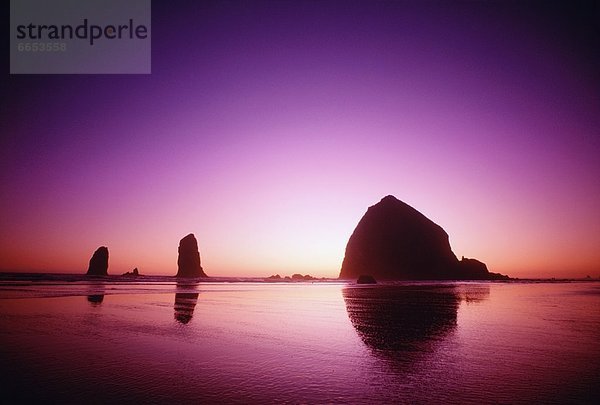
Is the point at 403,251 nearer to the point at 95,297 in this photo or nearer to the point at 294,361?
the point at 95,297

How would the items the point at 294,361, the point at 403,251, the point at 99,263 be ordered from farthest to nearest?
the point at 403,251 < the point at 99,263 < the point at 294,361

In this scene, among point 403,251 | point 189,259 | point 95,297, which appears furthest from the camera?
point 189,259

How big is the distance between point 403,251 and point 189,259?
365 ft

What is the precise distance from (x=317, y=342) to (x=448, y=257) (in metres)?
170

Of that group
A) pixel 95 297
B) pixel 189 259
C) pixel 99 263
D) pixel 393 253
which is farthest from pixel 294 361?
pixel 189 259

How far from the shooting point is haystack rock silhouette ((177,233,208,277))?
174 m

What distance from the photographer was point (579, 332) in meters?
14.0

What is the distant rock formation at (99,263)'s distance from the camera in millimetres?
151500

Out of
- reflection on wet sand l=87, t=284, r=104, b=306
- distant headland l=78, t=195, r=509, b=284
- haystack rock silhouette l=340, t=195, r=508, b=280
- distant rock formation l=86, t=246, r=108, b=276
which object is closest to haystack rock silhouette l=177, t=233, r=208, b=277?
distant headland l=78, t=195, r=509, b=284

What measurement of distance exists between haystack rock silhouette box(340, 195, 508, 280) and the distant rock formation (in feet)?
388

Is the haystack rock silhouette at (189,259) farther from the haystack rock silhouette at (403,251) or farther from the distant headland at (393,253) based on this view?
the haystack rock silhouette at (403,251)

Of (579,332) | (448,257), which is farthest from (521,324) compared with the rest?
(448,257)

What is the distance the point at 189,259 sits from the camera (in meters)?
178

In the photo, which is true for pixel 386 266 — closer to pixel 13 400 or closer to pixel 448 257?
pixel 448 257
